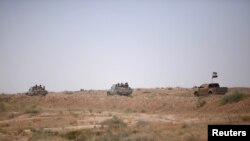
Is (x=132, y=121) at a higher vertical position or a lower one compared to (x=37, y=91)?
lower

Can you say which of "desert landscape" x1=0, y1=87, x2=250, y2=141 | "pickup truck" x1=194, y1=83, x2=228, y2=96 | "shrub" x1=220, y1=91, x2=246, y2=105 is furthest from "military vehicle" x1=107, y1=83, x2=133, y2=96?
"shrub" x1=220, y1=91, x2=246, y2=105

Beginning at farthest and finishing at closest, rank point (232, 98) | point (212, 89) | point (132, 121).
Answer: point (212, 89) → point (232, 98) → point (132, 121)

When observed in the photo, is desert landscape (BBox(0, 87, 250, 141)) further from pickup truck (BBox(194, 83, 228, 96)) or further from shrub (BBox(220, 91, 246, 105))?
pickup truck (BBox(194, 83, 228, 96))

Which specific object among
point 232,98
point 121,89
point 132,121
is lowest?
point 132,121

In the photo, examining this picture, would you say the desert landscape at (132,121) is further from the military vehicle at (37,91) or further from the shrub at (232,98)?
the military vehicle at (37,91)

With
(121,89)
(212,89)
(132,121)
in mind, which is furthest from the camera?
(121,89)

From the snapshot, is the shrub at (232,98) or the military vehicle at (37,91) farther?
the military vehicle at (37,91)

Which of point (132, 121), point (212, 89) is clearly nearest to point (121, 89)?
point (212, 89)

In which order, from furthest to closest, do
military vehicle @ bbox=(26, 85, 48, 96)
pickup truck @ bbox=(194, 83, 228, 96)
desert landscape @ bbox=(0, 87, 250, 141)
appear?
military vehicle @ bbox=(26, 85, 48, 96) < pickup truck @ bbox=(194, 83, 228, 96) < desert landscape @ bbox=(0, 87, 250, 141)

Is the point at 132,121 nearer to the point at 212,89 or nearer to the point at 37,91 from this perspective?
the point at 212,89

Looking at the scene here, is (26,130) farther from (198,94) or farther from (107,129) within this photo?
(198,94)

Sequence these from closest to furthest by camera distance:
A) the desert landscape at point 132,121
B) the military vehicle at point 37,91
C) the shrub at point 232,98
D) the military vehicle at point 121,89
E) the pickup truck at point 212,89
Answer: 1. the desert landscape at point 132,121
2. the shrub at point 232,98
3. the pickup truck at point 212,89
4. the military vehicle at point 121,89
5. the military vehicle at point 37,91

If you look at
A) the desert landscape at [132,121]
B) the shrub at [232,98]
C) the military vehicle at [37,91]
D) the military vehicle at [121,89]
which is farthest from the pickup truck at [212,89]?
the military vehicle at [37,91]

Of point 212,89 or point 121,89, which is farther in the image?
point 121,89
